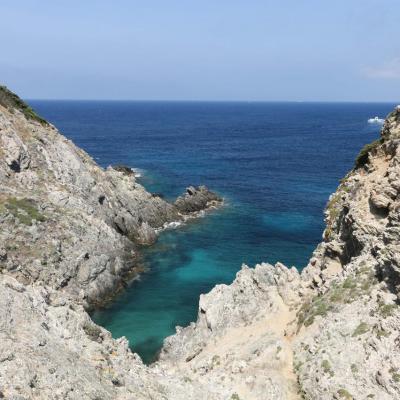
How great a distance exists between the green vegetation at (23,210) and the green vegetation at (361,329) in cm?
4020

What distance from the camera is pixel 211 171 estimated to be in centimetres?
11875

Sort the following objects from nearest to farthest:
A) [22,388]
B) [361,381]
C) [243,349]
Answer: [22,388] < [361,381] < [243,349]

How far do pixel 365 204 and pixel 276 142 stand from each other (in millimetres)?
147570

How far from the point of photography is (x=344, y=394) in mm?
22469

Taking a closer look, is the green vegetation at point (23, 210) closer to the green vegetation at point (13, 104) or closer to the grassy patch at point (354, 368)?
the green vegetation at point (13, 104)

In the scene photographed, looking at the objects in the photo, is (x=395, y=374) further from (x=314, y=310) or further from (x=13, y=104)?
(x=13, y=104)

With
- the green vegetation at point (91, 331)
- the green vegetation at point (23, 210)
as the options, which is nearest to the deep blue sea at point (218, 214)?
the green vegetation at point (23, 210)

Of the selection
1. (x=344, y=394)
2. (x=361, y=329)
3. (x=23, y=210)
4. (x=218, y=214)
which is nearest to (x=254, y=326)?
(x=361, y=329)

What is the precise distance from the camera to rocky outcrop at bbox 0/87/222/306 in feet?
167

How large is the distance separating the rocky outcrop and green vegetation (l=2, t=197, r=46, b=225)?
11 centimetres

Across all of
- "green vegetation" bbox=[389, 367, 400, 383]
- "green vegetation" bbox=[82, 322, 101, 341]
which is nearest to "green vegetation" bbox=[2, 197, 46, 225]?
"green vegetation" bbox=[82, 322, 101, 341]

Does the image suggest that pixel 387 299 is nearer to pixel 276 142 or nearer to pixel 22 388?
pixel 22 388

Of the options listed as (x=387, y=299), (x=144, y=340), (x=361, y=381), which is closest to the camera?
(x=361, y=381)

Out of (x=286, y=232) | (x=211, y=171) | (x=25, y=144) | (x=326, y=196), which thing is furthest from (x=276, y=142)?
(x=25, y=144)
